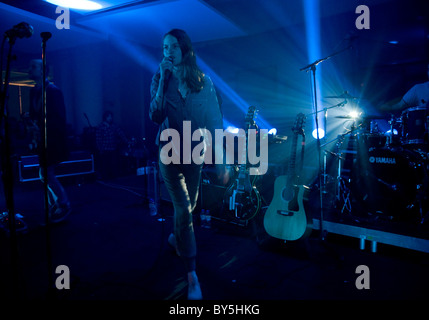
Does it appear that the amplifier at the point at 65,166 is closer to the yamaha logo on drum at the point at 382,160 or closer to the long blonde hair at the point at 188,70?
the long blonde hair at the point at 188,70

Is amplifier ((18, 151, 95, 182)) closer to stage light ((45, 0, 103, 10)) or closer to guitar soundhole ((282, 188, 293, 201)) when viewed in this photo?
stage light ((45, 0, 103, 10))

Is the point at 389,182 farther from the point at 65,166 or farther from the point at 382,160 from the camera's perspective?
the point at 65,166

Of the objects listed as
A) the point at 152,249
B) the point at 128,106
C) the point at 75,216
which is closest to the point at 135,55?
the point at 128,106

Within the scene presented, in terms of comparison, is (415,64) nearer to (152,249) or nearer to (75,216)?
(152,249)

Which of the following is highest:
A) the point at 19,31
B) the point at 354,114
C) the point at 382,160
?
the point at 19,31

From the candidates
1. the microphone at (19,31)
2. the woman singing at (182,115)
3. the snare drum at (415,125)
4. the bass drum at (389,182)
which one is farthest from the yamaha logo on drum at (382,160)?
the microphone at (19,31)

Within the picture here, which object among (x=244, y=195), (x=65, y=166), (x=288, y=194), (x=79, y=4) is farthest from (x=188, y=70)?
(x=65, y=166)

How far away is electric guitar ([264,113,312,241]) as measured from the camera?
2928mm

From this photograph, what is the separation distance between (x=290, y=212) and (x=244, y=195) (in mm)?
723

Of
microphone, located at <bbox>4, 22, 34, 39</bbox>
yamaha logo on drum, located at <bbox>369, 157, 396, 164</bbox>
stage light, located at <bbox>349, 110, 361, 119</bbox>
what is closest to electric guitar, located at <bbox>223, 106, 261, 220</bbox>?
yamaha logo on drum, located at <bbox>369, 157, 396, 164</bbox>

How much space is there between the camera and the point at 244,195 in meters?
3.55

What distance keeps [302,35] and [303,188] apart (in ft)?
13.7

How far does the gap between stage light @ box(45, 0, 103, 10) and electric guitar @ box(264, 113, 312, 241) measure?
4180mm
